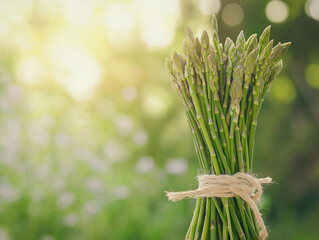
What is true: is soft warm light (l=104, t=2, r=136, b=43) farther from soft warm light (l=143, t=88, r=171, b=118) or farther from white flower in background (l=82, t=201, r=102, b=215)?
white flower in background (l=82, t=201, r=102, b=215)

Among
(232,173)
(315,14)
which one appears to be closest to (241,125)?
(232,173)

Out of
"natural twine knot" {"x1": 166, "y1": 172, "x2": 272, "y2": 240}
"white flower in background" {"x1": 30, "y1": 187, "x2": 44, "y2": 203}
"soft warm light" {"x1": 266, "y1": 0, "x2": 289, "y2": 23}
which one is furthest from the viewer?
"soft warm light" {"x1": 266, "y1": 0, "x2": 289, "y2": 23}

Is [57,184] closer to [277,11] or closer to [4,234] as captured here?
[4,234]

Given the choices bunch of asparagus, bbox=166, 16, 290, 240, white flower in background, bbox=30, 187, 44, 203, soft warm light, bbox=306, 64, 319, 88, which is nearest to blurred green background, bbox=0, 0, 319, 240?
white flower in background, bbox=30, 187, 44, 203

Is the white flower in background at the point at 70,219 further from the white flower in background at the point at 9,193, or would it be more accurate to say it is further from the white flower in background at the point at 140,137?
the white flower in background at the point at 140,137

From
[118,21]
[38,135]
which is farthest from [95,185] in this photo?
[118,21]
